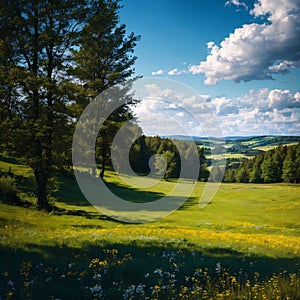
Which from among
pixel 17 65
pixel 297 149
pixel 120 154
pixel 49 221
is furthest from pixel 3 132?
pixel 297 149

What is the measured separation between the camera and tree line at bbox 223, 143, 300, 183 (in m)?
78.4

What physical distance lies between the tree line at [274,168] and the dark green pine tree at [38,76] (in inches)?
2855

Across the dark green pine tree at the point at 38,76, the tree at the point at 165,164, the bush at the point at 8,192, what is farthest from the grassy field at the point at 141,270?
the tree at the point at 165,164

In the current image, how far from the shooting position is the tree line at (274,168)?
257 ft

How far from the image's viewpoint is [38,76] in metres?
20.6

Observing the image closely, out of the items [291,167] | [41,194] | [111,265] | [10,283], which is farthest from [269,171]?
[10,283]

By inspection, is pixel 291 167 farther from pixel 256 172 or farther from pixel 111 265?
pixel 111 265

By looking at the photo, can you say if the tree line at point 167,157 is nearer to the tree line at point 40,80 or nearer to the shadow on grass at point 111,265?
the tree line at point 40,80

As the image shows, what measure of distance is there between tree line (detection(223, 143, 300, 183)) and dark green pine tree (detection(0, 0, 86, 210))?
72511 millimetres

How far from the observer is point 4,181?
71.7ft

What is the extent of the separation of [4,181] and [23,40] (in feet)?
33.8

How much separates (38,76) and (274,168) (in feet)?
266

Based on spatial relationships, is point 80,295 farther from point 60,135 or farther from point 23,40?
point 23,40

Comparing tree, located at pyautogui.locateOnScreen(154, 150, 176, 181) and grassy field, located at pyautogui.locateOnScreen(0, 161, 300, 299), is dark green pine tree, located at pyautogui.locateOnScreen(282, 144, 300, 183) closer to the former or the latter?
tree, located at pyautogui.locateOnScreen(154, 150, 176, 181)
